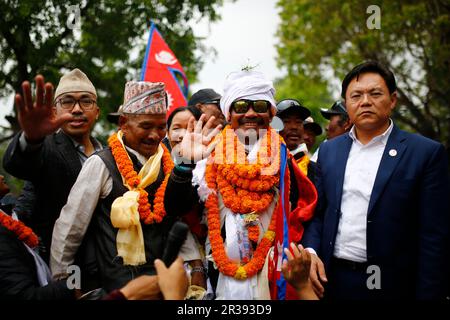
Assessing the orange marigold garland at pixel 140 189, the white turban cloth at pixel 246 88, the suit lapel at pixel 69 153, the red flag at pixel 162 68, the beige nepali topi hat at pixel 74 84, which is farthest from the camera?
the red flag at pixel 162 68

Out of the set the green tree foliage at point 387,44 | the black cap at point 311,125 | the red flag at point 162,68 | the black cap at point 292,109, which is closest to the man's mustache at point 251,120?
the black cap at point 292,109

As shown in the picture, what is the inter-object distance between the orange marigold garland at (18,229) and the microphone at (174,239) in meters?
1.34

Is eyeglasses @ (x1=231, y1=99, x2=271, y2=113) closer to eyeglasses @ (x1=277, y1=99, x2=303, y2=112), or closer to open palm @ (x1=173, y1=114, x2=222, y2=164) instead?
open palm @ (x1=173, y1=114, x2=222, y2=164)

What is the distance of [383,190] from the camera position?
3.55 meters

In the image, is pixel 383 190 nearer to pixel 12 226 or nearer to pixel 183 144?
pixel 183 144

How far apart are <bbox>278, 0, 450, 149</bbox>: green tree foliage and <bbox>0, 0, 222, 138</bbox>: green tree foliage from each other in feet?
17.4

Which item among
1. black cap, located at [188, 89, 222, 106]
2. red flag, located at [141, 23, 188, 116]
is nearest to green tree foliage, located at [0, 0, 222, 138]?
red flag, located at [141, 23, 188, 116]

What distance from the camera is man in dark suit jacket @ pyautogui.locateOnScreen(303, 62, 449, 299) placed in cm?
347

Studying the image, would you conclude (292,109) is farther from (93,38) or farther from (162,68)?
(93,38)

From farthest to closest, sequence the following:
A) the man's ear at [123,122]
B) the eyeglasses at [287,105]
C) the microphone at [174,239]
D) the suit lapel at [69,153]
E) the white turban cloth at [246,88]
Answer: the eyeglasses at [287,105], the suit lapel at [69,153], the man's ear at [123,122], the white turban cloth at [246,88], the microphone at [174,239]

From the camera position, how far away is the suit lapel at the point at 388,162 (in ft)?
11.7

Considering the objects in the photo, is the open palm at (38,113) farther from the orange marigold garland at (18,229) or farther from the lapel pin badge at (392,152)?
the lapel pin badge at (392,152)

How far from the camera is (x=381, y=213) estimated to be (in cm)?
354
